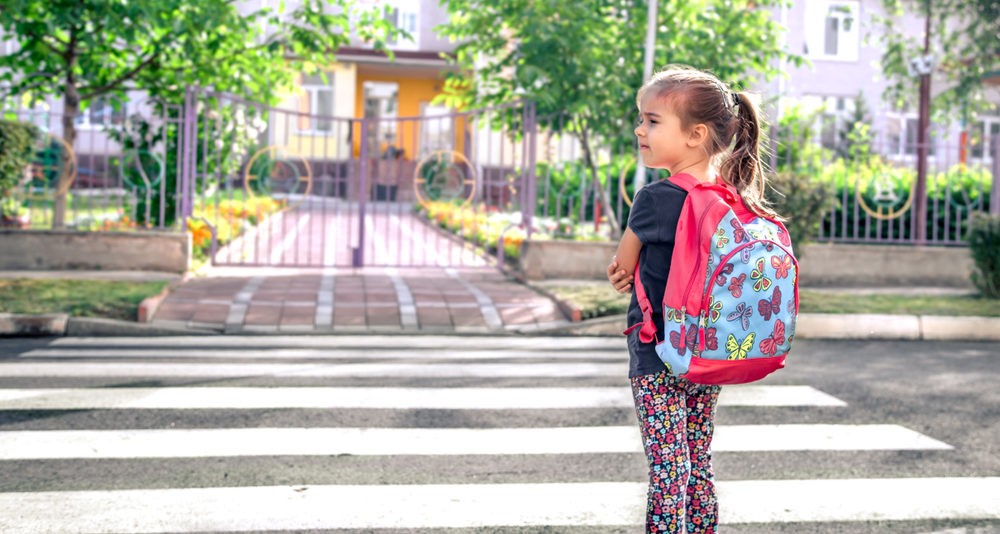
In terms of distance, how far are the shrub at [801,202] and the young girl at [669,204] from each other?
27.0 feet

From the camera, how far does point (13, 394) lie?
600 cm

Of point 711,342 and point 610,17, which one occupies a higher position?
point 610,17

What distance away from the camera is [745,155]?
9.98ft

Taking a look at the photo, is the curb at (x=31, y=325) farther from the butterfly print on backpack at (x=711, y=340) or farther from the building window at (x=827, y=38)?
the building window at (x=827, y=38)

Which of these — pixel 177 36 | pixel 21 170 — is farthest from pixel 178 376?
pixel 177 36

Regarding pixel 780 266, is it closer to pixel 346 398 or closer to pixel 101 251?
pixel 346 398

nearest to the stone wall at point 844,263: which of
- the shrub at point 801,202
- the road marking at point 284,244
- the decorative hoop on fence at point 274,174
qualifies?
the shrub at point 801,202

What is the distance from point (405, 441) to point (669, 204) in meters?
2.65

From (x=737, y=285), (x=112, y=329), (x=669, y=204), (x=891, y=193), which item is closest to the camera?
(x=737, y=285)

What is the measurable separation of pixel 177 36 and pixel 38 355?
5.45m

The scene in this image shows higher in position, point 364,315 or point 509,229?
point 509,229

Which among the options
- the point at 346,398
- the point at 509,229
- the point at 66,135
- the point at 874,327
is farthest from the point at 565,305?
the point at 66,135

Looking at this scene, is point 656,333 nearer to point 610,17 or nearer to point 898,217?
point 610,17

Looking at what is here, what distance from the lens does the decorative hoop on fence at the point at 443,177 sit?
12.8m
